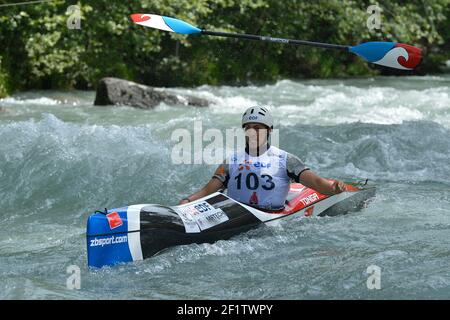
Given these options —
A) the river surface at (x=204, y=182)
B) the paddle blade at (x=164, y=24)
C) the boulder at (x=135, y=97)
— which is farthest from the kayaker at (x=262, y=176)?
the boulder at (x=135, y=97)

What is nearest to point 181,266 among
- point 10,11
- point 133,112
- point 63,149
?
point 63,149

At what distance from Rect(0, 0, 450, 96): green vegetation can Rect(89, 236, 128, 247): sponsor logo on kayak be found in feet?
27.8

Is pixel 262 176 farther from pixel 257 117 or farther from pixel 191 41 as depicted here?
pixel 191 41

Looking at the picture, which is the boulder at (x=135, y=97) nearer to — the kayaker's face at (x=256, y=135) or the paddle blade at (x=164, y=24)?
the paddle blade at (x=164, y=24)

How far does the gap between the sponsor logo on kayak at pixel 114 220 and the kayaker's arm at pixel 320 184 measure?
1399 millimetres

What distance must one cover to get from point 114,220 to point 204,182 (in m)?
2.64

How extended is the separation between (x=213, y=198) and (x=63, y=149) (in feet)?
9.39

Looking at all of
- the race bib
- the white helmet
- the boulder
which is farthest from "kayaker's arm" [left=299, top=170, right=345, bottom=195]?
the boulder

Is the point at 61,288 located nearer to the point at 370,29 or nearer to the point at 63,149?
the point at 63,149

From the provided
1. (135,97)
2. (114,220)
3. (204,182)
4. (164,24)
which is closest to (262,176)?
(114,220)

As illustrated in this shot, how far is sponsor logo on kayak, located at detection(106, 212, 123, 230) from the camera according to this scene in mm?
5047

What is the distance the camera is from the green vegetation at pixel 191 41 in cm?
1395

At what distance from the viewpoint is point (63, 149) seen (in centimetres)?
804

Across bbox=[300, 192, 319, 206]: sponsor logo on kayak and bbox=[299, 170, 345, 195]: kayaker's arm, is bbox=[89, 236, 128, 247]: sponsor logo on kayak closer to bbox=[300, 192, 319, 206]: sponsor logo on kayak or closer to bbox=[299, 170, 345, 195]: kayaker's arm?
bbox=[299, 170, 345, 195]: kayaker's arm
